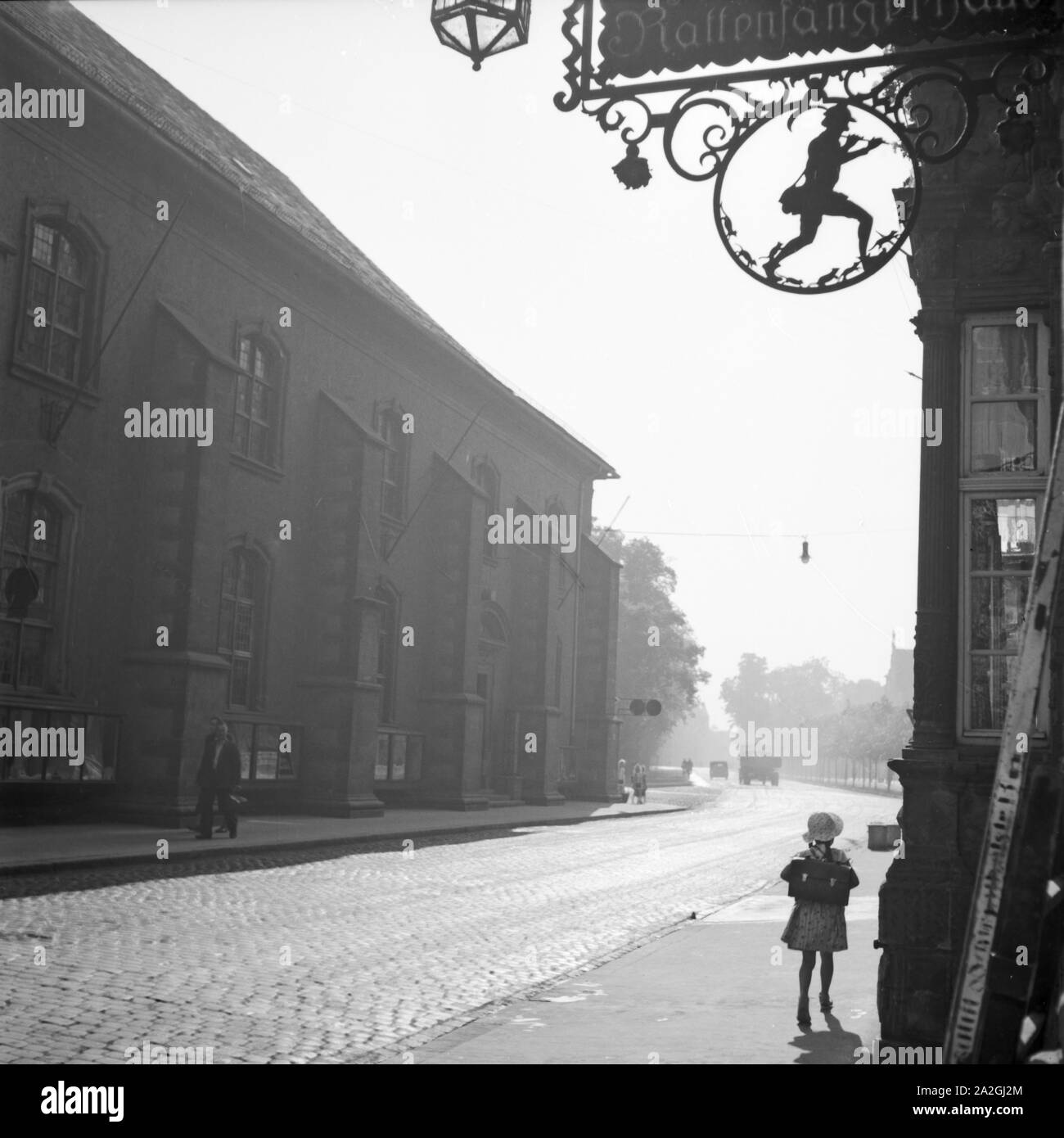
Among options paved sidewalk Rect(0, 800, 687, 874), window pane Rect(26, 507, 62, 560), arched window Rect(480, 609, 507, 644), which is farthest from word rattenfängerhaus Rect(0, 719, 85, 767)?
arched window Rect(480, 609, 507, 644)

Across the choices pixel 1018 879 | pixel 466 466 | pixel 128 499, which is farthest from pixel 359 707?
pixel 1018 879

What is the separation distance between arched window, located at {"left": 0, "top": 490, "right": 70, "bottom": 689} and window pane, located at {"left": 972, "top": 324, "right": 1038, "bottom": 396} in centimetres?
1606

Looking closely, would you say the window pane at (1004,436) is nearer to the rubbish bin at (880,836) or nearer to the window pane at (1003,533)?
the window pane at (1003,533)

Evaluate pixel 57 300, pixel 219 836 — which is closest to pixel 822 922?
pixel 219 836

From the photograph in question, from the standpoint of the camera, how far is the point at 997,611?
23.4 feet

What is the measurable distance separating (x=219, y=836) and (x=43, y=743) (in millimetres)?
2860

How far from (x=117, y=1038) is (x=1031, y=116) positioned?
6.20 m

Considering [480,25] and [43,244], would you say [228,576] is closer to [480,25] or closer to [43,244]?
[43,244]

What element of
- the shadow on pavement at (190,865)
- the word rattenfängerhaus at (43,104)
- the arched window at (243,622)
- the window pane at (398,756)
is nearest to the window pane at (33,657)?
Result: the shadow on pavement at (190,865)

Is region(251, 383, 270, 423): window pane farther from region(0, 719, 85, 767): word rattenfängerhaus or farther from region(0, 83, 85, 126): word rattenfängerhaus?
region(0, 719, 85, 767): word rattenfängerhaus

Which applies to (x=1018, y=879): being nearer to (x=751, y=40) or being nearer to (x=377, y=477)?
(x=751, y=40)

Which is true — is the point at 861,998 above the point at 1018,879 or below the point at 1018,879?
below

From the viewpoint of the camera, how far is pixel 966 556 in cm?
721

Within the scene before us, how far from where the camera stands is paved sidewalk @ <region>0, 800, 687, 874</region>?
1575 cm
